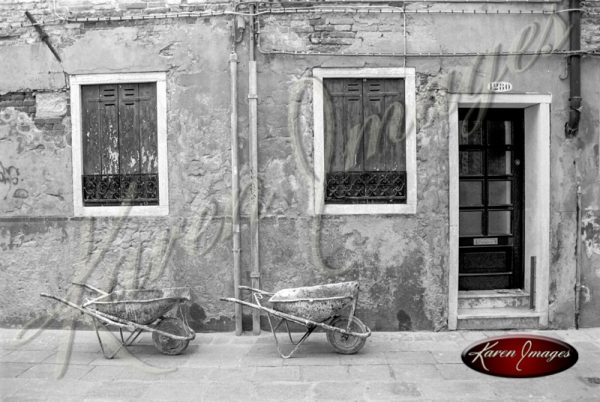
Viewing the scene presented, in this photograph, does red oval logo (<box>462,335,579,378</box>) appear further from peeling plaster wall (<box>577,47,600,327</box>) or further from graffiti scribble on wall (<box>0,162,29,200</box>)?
graffiti scribble on wall (<box>0,162,29,200</box>)

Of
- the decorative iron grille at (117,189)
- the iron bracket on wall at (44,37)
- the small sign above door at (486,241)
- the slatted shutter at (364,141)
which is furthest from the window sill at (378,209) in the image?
the iron bracket on wall at (44,37)

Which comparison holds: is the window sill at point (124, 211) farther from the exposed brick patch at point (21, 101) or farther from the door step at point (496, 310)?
the door step at point (496, 310)

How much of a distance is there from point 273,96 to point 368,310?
2.99 m

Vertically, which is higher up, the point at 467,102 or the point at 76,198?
the point at 467,102

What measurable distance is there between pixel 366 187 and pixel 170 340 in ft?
9.87

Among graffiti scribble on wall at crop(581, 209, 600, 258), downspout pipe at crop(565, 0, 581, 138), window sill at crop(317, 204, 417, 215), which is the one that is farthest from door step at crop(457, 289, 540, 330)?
downspout pipe at crop(565, 0, 581, 138)

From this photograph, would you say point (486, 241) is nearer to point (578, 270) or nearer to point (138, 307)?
point (578, 270)

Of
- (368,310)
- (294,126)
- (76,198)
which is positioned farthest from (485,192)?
(76,198)

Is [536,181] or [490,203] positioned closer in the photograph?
[536,181]

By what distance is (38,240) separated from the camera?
22.1 feet

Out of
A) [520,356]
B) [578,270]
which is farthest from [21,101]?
[578,270]

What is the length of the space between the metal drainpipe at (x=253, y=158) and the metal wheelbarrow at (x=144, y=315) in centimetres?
92

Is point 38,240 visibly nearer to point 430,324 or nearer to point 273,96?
point 273,96

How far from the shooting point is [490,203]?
23.8 ft
